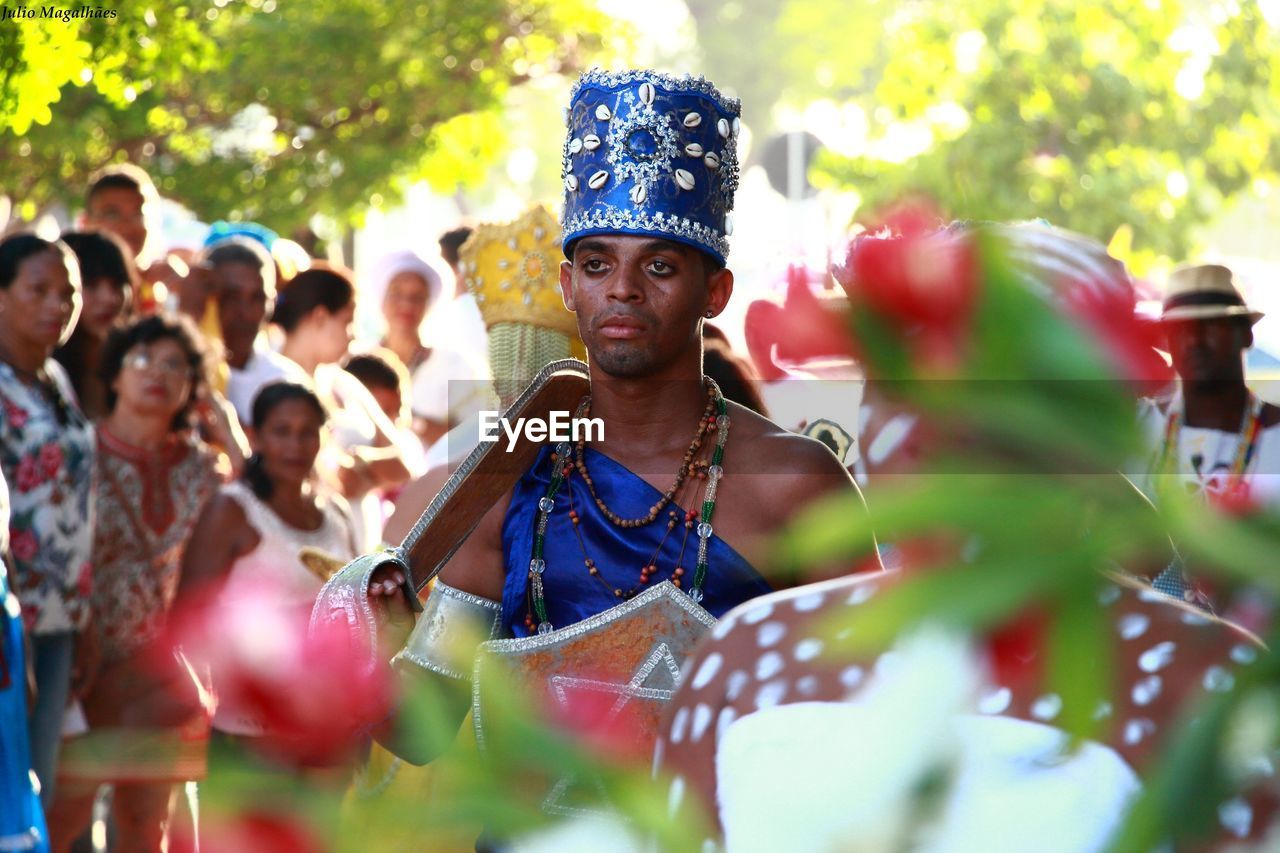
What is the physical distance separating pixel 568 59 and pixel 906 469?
11.0 m

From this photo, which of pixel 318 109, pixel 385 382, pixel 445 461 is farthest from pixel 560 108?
pixel 445 461

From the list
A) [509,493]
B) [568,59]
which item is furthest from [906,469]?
[568,59]

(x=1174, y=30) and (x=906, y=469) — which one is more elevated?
(x=1174, y=30)

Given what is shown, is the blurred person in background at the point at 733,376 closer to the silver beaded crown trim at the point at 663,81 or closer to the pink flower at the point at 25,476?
the silver beaded crown trim at the point at 663,81

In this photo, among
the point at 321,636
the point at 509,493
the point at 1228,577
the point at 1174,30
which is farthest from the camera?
the point at 1174,30

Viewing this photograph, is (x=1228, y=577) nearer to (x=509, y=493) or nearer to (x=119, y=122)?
(x=509, y=493)

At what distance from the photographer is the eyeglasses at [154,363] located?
216 inches

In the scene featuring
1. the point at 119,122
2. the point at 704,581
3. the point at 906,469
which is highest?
the point at 119,122

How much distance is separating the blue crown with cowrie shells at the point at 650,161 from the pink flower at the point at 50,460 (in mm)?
2661

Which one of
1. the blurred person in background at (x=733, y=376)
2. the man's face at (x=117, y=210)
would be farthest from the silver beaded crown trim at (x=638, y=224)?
the man's face at (x=117, y=210)

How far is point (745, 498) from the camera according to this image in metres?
2.67

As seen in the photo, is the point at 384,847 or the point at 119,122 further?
the point at 119,122

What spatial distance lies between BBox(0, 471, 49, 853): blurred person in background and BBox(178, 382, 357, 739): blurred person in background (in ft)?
2.32

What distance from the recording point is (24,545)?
4930 mm
